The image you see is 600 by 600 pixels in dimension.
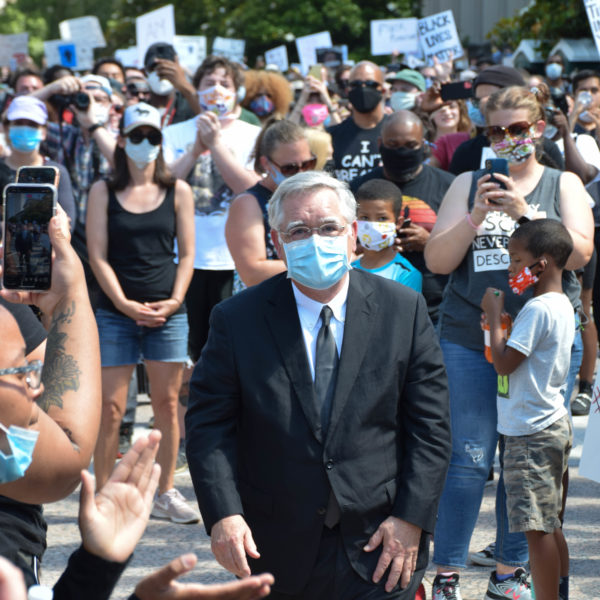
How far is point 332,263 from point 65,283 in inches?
38.8

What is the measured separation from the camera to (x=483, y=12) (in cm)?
3603

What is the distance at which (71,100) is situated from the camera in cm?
818

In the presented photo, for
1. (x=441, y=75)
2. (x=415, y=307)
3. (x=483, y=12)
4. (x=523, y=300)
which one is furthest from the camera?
(x=483, y=12)

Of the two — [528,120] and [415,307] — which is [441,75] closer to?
[528,120]

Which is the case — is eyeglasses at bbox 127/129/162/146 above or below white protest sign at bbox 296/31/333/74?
below

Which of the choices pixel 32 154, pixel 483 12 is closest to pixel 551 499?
pixel 32 154

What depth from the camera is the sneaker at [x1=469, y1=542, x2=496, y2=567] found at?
5.22m

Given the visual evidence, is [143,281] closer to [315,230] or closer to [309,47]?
[315,230]

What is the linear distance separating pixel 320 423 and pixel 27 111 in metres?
4.39

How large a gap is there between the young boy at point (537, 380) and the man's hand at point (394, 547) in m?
1.07

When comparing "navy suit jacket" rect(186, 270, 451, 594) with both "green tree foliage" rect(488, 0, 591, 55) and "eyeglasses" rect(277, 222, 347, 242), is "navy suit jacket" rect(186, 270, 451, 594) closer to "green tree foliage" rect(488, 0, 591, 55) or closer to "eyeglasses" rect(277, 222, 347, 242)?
"eyeglasses" rect(277, 222, 347, 242)

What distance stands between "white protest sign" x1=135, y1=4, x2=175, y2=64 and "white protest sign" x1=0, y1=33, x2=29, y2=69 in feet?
19.7

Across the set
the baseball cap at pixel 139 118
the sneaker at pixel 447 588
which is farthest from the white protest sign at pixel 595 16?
the sneaker at pixel 447 588

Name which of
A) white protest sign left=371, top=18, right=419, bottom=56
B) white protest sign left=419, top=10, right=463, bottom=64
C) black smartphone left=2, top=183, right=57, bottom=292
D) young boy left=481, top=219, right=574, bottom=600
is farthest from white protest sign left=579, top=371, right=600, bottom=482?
white protest sign left=371, top=18, right=419, bottom=56
